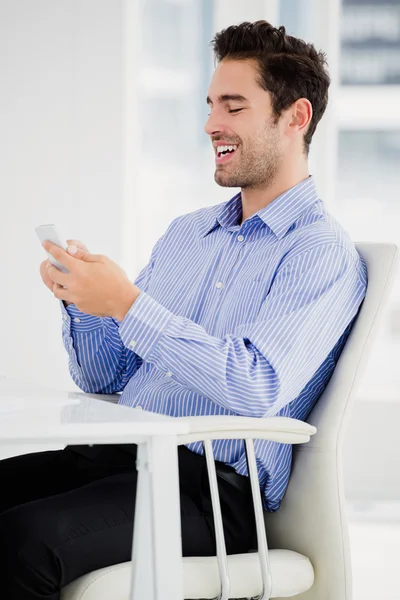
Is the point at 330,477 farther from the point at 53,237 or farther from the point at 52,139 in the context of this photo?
the point at 52,139

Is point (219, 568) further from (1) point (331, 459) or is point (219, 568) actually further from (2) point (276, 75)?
(2) point (276, 75)

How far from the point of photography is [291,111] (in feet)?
5.98

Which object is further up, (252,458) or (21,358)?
(252,458)

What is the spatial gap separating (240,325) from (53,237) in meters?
0.40

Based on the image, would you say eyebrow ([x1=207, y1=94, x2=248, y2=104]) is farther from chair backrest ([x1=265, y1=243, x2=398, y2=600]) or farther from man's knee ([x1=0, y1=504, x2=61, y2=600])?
man's knee ([x1=0, y1=504, x2=61, y2=600])

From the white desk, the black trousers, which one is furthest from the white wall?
the white desk

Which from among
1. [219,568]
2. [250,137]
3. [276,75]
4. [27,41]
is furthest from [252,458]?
[27,41]

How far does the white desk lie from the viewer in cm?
95

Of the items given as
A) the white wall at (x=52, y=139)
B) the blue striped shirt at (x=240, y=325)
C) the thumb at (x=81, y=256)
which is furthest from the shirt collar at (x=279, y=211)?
the white wall at (x=52, y=139)

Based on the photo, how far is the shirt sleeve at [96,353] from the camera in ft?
5.90

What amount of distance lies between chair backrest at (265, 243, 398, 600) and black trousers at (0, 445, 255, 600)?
0.08 meters

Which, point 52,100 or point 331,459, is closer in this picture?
point 331,459

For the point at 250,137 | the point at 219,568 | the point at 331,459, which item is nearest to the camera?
the point at 219,568

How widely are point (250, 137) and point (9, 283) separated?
2.07m
